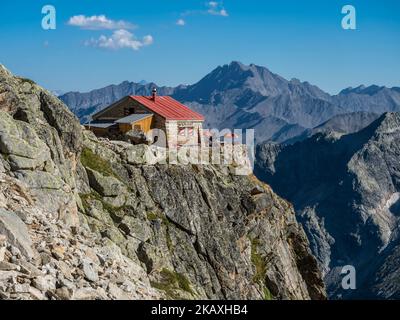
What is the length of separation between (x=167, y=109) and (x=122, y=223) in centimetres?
2978

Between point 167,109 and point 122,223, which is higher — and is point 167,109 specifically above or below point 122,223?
above

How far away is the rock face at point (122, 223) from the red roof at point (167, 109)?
875 centimetres

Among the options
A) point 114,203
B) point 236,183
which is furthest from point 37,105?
point 236,183

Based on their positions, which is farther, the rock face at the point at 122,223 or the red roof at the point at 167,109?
the red roof at the point at 167,109

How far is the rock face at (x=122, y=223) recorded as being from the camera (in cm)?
2656

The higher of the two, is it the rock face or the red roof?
the red roof

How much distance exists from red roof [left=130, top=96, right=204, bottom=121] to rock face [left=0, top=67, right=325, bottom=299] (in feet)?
28.7

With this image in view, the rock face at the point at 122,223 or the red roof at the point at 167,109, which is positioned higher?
the red roof at the point at 167,109

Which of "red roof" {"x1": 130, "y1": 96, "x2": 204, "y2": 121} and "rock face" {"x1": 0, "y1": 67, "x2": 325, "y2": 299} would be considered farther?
"red roof" {"x1": 130, "y1": 96, "x2": 204, "y2": 121}

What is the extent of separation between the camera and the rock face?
1046 inches

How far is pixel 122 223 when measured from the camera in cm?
5425

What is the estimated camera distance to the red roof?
7868 centimetres
